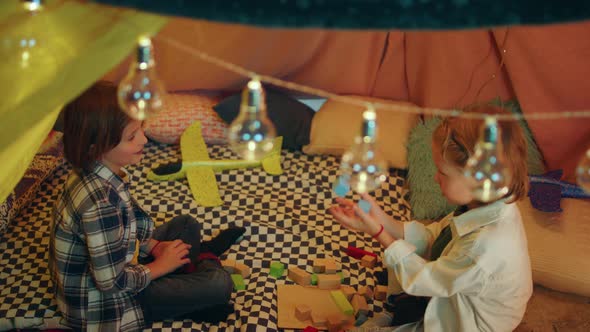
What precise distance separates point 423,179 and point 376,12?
1.38 m

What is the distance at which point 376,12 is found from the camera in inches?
36.9

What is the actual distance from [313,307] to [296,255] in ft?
0.79

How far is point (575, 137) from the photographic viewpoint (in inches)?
90.9

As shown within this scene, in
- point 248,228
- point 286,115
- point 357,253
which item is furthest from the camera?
point 286,115

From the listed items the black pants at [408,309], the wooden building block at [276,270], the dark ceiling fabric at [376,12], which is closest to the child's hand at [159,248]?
the wooden building block at [276,270]

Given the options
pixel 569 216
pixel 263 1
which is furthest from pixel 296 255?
pixel 263 1

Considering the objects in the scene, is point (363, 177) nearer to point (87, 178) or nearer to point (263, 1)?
point (263, 1)

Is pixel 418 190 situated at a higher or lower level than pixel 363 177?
lower

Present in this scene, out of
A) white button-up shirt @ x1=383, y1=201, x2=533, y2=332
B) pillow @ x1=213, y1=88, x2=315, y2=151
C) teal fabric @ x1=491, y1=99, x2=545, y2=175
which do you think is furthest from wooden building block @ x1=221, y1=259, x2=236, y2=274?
teal fabric @ x1=491, y1=99, x2=545, y2=175

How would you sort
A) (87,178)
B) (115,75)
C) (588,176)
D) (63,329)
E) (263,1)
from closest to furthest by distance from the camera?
1. (263,1)
2. (588,176)
3. (87,178)
4. (63,329)
5. (115,75)

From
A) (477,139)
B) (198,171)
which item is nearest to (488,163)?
(477,139)

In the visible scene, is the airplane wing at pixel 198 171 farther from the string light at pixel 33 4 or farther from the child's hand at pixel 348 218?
the string light at pixel 33 4

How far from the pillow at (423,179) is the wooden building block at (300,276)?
45 cm

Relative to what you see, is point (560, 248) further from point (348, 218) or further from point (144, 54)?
point (144, 54)
